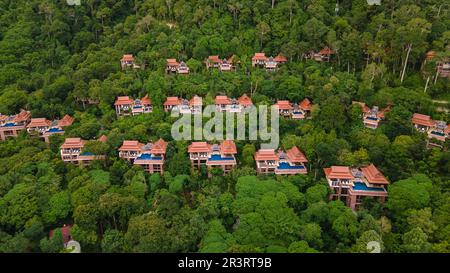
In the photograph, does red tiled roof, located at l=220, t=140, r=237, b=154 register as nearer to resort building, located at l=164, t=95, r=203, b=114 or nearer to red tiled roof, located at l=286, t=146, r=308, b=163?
red tiled roof, located at l=286, t=146, r=308, b=163

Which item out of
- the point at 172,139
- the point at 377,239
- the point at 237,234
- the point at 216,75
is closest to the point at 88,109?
the point at 172,139

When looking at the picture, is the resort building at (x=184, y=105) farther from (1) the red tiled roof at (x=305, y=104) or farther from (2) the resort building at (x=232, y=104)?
(1) the red tiled roof at (x=305, y=104)

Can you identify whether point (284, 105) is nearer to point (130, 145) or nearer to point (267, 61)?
point (267, 61)

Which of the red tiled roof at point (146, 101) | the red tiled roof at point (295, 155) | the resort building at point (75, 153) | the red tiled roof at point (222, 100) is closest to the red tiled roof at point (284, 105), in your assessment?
the red tiled roof at point (222, 100)

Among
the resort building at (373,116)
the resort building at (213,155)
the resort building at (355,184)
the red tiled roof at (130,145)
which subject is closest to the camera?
the resort building at (355,184)

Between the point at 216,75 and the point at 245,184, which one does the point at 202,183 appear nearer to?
the point at 245,184

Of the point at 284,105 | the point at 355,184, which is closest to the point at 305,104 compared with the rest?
the point at 284,105

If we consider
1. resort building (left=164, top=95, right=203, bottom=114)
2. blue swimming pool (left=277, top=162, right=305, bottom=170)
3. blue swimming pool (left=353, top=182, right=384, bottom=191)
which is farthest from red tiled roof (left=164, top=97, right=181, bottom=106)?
blue swimming pool (left=353, top=182, right=384, bottom=191)
